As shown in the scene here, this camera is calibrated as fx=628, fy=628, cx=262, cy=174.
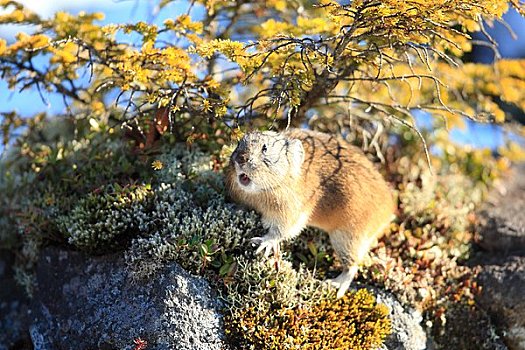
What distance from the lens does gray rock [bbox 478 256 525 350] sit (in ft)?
20.0

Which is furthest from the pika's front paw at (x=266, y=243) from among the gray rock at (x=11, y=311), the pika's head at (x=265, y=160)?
the gray rock at (x=11, y=311)

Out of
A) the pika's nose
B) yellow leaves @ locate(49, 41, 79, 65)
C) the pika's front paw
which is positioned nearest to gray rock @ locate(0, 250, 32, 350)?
yellow leaves @ locate(49, 41, 79, 65)

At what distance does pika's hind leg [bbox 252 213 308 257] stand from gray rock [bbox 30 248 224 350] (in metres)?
0.61

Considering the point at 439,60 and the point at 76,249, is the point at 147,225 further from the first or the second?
the point at 439,60

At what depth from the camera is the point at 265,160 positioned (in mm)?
5328

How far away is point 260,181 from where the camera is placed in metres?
5.34

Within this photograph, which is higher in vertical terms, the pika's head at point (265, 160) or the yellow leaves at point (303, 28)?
the yellow leaves at point (303, 28)

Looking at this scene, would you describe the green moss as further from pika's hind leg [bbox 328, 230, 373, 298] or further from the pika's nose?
pika's hind leg [bbox 328, 230, 373, 298]

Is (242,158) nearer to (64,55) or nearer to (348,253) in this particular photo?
(348,253)

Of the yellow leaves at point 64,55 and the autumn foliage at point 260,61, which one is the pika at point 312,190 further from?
the yellow leaves at point 64,55

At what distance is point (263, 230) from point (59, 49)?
2844mm

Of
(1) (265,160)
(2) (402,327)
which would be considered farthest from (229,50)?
(2) (402,327)

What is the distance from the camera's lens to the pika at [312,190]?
212 inches

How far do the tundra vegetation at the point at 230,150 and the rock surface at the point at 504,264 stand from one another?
155 mm
